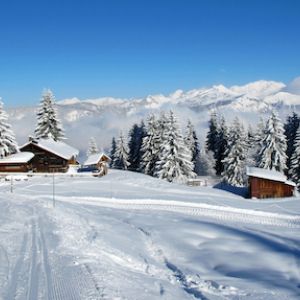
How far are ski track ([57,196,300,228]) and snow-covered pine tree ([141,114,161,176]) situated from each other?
1208 inches

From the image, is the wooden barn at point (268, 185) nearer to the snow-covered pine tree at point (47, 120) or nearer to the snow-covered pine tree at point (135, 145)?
the snow-covered pine tree at point (135, 145)

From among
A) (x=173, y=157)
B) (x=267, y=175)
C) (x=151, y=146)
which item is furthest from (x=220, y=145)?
(x=267, y=175)

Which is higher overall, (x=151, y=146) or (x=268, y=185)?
(x=151, y=146)

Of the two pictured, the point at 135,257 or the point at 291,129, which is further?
the point at 291,129

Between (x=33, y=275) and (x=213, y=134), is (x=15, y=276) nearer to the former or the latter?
(x=33, y=275)

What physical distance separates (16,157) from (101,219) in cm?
Result: 3455

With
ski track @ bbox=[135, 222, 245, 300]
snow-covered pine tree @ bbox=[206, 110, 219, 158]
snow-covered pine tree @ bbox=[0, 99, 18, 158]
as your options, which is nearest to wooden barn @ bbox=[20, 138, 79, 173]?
snow-covered pine tree @ bbox=[0, 99, 18, 158]

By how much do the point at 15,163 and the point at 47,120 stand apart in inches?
521

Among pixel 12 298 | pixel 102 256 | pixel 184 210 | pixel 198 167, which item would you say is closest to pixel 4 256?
pixel 102 256

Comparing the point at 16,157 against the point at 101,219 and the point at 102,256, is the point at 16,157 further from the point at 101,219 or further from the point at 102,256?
the point at 102,256

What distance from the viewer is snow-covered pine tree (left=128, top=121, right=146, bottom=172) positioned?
3118 inches

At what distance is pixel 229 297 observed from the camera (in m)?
11.1

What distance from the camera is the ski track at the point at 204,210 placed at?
30784 millimetres

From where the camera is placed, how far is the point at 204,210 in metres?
34.2
